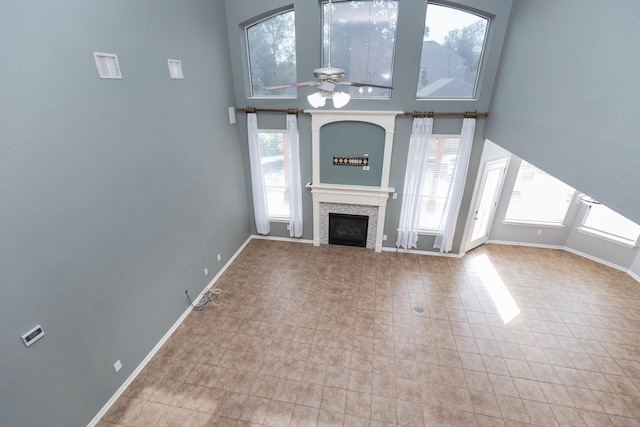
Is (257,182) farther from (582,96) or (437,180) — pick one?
(582,96)

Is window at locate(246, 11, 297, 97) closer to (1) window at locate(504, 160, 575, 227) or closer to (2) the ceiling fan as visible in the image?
(2) the ceiling fan

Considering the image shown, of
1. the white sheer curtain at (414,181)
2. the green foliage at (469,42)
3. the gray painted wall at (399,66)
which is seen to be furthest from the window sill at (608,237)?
the green foliage at (469,42)

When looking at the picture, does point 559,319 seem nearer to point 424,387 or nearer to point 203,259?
point 424,387

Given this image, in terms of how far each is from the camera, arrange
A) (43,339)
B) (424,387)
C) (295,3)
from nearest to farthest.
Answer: (43,339) < (424,387) < (295,3)

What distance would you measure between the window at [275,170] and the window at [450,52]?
295cm

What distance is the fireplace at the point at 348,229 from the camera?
20.8 feet

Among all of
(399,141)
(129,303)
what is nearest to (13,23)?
(129,303)

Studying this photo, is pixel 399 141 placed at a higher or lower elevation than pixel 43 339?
higher

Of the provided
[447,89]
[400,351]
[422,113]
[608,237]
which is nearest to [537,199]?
[608,237]

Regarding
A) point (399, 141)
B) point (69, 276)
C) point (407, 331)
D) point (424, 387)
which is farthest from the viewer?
point (399, 141)

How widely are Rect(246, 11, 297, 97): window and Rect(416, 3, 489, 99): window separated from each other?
2.46m

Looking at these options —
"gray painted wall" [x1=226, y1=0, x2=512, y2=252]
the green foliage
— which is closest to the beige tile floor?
"gray painted wall" [x1=226, y1=0, x2=512, y2=252]

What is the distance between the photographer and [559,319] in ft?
14.9

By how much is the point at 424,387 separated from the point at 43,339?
4.11 metres
